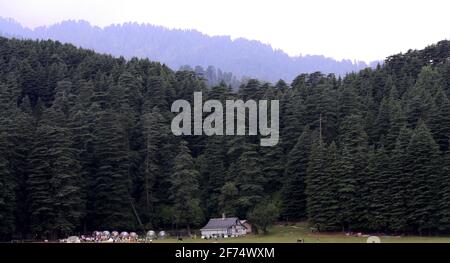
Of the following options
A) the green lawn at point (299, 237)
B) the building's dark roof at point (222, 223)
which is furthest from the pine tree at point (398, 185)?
the building's dark roof at point (222, 223)

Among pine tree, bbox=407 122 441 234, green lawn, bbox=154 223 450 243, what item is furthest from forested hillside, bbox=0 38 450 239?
green lawn, bbox=154 223 450 243

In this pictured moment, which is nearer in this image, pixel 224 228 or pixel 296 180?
pixel 224 228

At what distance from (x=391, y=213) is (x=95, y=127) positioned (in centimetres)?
3003

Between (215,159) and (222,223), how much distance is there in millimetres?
9378

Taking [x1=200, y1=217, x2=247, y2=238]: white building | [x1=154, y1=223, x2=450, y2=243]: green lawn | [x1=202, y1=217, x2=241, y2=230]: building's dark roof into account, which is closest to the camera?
[x1=154, y1=223, x2=450, y2=243]: green lawn

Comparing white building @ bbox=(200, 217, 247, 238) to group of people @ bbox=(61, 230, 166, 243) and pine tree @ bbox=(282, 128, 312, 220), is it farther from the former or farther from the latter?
pine tree @ bbox=(282, 128, 312, 220)

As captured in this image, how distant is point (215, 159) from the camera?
64.0 m

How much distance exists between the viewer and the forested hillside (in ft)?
172

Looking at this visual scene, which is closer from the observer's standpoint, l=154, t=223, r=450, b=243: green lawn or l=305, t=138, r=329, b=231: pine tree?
l=154, t=223, r=450, b=243: green lawn

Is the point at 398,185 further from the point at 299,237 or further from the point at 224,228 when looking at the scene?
the point at 224,228

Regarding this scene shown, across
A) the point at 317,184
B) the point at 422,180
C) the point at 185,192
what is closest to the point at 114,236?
the point at 185,192

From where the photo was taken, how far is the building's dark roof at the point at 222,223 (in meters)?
56.0

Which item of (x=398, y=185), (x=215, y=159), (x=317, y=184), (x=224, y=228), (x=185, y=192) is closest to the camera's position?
(x=398, y=185)
